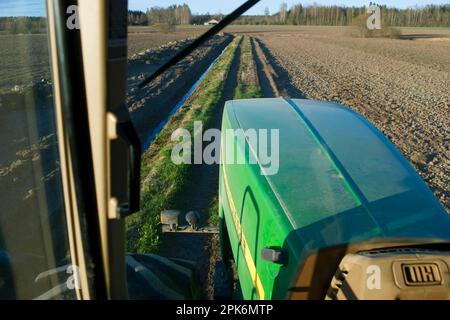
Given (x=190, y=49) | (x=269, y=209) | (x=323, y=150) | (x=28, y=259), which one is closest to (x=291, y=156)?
(x=323, y=150)

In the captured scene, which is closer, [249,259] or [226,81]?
[249,259]

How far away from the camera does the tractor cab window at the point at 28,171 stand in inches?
50.8

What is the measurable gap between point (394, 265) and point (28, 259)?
60.7 inches

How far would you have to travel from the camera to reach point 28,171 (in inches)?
58.7

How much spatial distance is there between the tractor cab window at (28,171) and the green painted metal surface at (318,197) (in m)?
1.11

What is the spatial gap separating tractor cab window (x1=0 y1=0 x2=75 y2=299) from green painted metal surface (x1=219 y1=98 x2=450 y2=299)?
43.5 inches

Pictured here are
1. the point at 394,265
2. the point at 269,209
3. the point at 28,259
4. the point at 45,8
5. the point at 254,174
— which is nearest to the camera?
the point at 45,8

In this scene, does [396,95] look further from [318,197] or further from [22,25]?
[22,25]

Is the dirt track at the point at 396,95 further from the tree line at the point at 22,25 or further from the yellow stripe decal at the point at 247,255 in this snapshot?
the tree line at the point at 22,25

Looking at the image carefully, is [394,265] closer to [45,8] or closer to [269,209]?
[269,209]

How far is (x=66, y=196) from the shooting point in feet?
4.19

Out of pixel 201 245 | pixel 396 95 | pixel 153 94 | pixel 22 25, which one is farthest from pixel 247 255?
pixel 396 95

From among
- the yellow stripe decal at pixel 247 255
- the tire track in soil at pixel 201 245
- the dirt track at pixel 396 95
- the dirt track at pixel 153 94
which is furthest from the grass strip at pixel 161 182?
the dirt track at pixel 396 95

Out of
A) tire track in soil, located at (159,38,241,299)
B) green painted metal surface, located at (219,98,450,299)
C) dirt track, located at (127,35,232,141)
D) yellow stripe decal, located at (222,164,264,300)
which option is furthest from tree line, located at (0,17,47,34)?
dirt track, located at (127,35,232,141)
